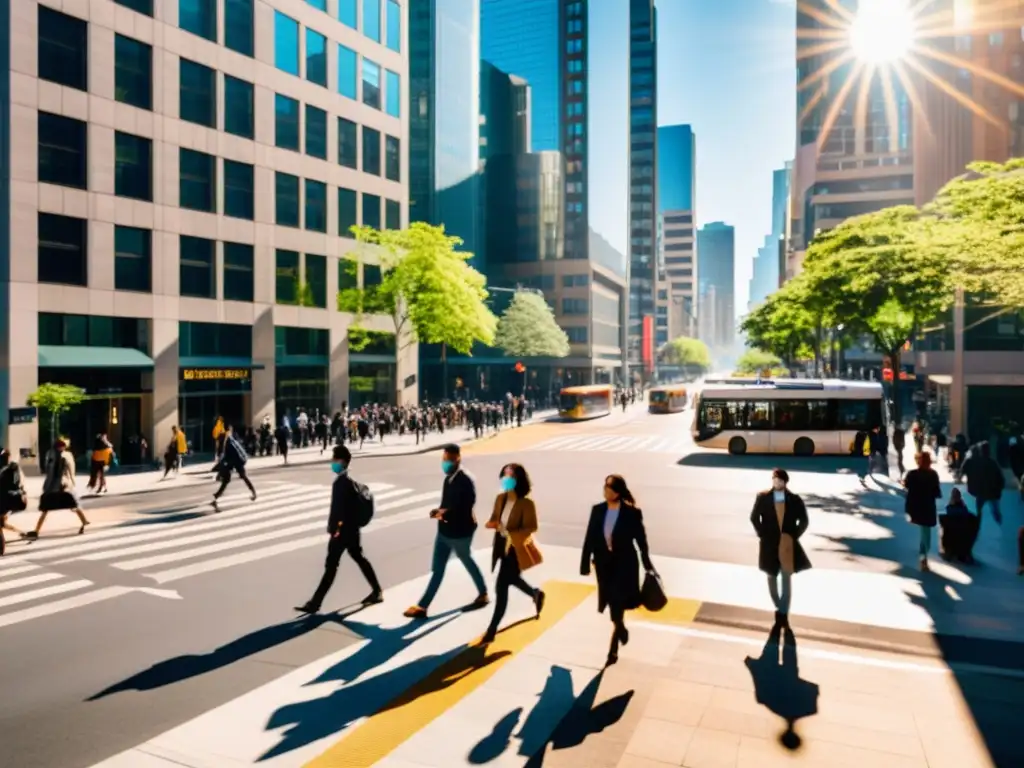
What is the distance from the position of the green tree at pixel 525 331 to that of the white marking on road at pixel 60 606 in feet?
202

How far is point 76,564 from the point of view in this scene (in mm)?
11945

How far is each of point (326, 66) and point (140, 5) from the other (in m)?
10.8

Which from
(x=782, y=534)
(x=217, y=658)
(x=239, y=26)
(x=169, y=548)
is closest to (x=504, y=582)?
(x=217, y=658)

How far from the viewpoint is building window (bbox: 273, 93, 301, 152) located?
35125 mm

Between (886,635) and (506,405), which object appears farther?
(506,405)

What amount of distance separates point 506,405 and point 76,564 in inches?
1575

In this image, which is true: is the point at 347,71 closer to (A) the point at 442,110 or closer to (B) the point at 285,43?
(B) the point at 285,43

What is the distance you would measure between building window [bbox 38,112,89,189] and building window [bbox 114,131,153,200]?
1.26 meters

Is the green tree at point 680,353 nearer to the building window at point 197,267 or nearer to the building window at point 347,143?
the building window at point 347,143

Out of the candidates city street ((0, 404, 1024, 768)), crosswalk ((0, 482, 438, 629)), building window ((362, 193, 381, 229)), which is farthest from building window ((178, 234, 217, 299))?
city street ((0, 404, 1024, 768))

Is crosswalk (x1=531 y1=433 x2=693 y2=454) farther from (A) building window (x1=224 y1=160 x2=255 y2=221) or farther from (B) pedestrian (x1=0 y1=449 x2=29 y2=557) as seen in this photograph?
(B) pedestrian (x1=0 y1=449 x2=29 y2=557)

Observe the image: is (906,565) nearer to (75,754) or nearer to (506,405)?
(75,754)

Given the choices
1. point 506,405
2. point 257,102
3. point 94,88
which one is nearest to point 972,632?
point 94,88

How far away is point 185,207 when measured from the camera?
30.6m
